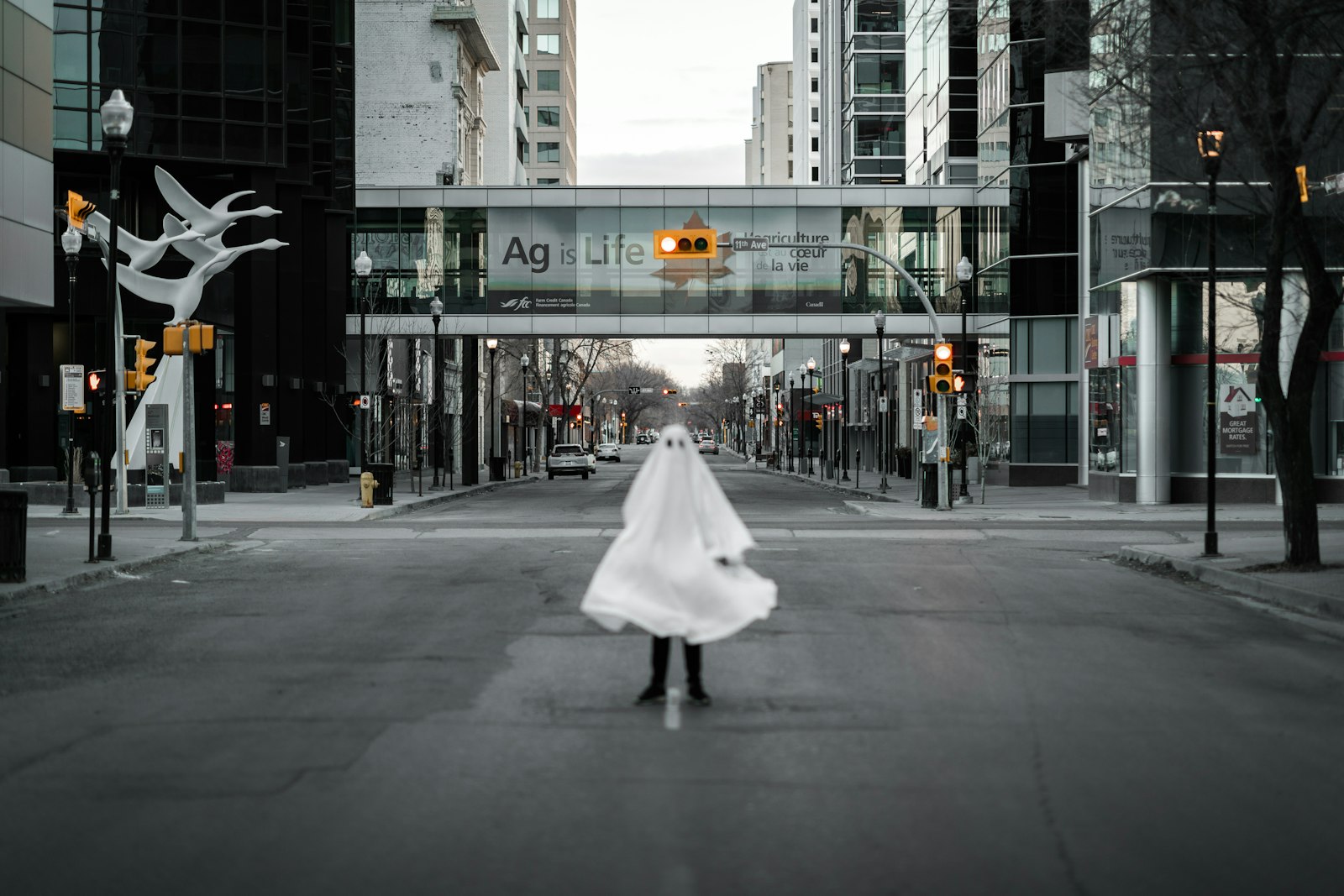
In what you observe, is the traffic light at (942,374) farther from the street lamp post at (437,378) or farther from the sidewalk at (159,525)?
the street lamp post at (437,378)

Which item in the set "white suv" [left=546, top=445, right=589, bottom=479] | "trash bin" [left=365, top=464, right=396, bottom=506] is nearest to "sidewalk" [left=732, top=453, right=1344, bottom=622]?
"trash bin" [left=365, top=464, right=396, bottom=506]

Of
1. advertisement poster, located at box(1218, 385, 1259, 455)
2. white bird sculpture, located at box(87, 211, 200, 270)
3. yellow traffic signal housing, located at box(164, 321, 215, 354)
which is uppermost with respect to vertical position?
white bird sculpture, located at box(87, 211, 200, 270)

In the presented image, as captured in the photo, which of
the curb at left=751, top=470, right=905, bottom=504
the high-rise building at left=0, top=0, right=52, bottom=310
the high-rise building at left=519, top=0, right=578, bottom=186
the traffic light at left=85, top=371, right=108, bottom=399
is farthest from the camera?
the high-rise building at left=519, top=0, right=578, bottom=186

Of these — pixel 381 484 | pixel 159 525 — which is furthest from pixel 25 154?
pixel 381 484

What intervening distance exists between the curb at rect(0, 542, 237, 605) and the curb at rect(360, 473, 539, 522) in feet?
28.0

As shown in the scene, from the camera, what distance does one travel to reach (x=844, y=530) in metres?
26.7

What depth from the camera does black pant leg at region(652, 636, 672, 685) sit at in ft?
29.1

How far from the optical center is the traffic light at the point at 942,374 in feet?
109

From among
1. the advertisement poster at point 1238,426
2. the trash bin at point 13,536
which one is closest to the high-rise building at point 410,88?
the advertisement poster at point 1238,426

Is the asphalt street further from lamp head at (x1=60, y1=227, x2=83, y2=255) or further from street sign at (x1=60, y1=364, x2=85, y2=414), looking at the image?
lamp head at (x1=60, y1=227, x2=83, y2=255)

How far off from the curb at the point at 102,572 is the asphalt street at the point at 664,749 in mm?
423

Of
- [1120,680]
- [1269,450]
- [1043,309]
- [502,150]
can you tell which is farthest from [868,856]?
[502,150]

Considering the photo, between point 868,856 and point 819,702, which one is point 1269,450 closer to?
point 819,702

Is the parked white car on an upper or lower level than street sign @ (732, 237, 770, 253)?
lower
